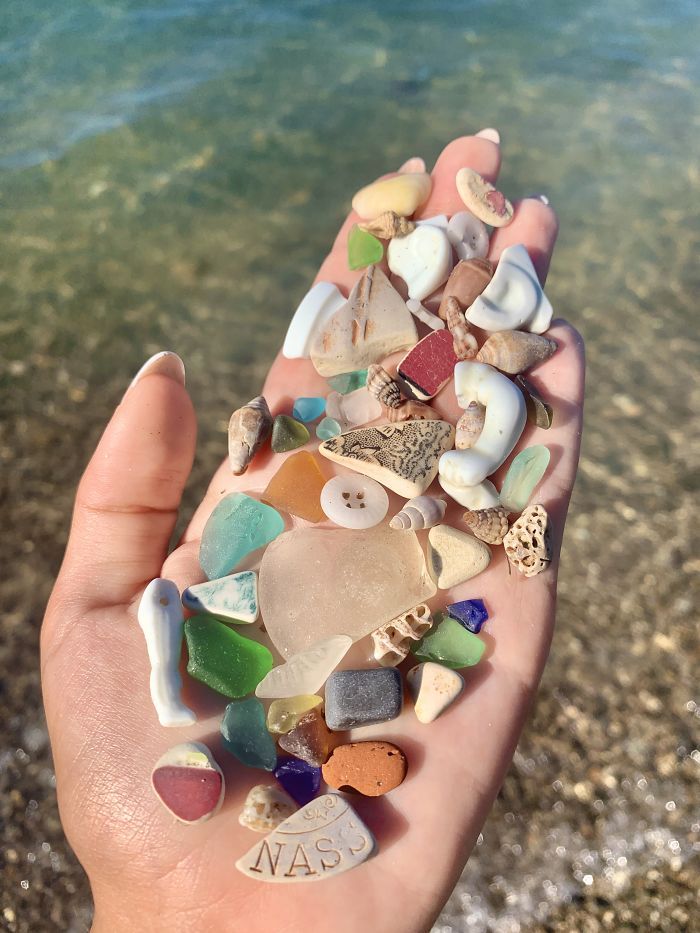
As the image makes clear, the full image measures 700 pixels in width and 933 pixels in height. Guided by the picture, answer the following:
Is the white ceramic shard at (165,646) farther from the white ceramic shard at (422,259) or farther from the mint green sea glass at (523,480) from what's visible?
the white ceramic shard at (422,259)

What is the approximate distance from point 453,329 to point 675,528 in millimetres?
2245

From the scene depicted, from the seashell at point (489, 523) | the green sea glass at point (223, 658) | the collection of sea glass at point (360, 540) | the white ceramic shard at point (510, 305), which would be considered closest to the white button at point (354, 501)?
the collection of sea glass at point (360, 540)

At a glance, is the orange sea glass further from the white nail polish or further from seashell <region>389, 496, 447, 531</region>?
the white nail polish

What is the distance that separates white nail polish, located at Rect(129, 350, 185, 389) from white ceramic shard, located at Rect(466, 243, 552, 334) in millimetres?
1146

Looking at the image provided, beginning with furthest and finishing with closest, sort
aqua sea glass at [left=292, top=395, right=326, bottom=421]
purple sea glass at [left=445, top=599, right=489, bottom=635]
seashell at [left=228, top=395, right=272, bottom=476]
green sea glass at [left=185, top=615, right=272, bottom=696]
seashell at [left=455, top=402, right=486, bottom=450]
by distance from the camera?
aqua sea glass at [left=292, top=395, right=326, bottom=421] < seashell at [left=228, top=395, right=272, bottom=476] < seashell at [left=455, top=402, right=486, bottom=450] < purple sea glass at [left=445, top=599, right=489, bottom=635] < green sea glass at [left=185, top=615, right=272, bottom=696]

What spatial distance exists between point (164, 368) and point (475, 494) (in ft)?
4.01

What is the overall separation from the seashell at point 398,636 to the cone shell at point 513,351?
0.99 meters

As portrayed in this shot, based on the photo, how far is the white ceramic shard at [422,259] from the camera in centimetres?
297

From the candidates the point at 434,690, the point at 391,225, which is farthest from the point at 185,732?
the point at 391,225

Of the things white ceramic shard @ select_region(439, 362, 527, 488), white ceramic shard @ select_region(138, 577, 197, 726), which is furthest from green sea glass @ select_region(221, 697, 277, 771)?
white ceramic shard @ select_region(439, 362, 527, 488)

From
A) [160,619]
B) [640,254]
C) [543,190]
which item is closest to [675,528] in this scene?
[640,254]

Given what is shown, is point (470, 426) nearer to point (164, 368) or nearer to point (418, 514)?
point (418, 514)

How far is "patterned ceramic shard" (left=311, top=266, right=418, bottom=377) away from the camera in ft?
9.58

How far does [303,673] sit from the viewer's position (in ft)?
7.37
